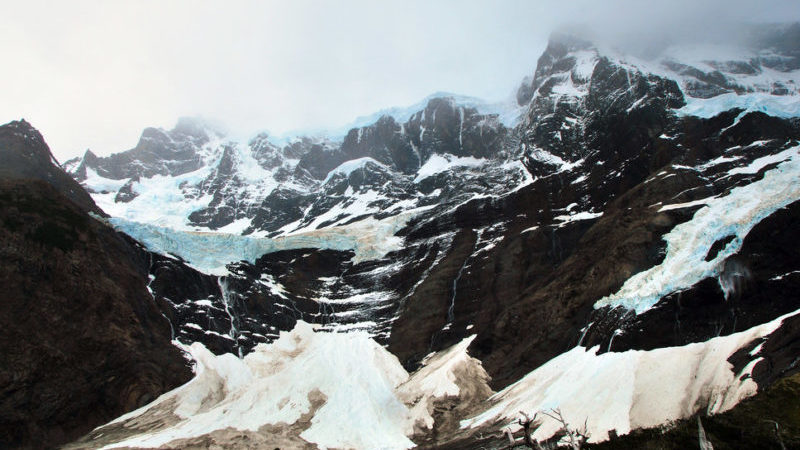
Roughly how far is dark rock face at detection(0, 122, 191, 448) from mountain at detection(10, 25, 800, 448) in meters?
5.58

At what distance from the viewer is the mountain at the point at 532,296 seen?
66062mm

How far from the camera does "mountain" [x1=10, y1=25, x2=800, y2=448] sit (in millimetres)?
66062

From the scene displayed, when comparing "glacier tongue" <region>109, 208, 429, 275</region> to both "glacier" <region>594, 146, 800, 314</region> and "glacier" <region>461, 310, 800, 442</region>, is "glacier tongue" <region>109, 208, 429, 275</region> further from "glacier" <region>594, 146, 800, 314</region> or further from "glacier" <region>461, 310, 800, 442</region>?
"glacier" <region>461, 310, 800, 442</region>

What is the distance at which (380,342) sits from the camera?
114 meters

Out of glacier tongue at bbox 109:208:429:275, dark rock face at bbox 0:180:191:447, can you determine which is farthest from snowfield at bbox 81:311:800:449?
glacier tongue at bbox 109:208:429:275

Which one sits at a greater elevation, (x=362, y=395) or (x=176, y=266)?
(x=176, y=266)

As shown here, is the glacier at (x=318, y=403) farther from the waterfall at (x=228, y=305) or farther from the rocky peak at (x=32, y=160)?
the rocky peak at (x=32, y=160)

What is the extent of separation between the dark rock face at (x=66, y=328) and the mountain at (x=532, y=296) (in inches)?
220

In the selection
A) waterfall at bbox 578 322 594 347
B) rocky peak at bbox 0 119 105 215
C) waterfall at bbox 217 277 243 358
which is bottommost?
waterfall at bbox 578 322 594 347

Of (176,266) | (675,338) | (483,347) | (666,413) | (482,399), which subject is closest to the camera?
(666,413)


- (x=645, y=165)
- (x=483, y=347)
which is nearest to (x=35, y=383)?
(x=483, y=347)

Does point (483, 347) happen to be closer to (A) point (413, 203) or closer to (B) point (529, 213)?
(B) point (529, 213)

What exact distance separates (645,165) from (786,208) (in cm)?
5109

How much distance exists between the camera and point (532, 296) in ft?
327
